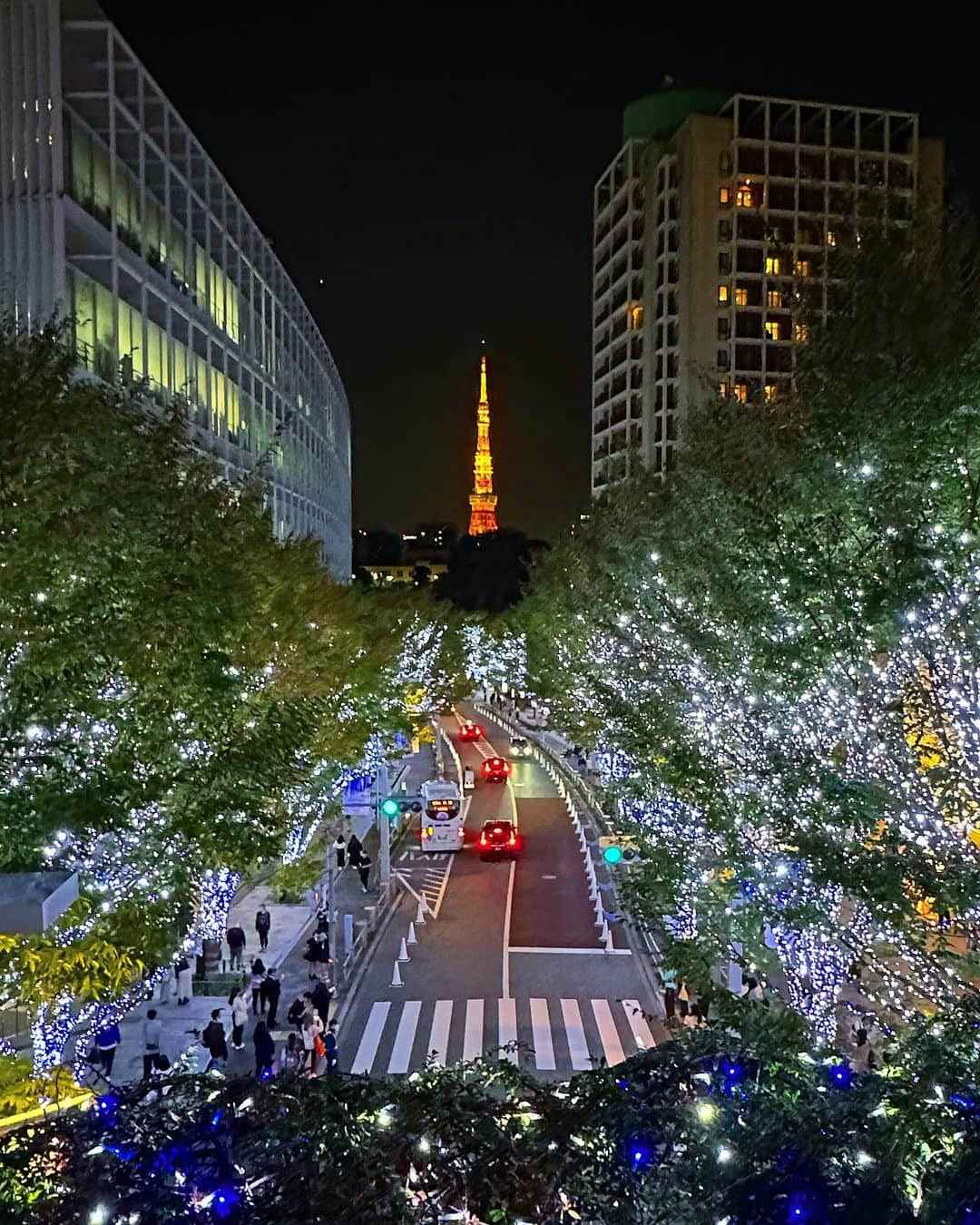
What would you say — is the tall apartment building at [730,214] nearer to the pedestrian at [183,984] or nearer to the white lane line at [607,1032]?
the white lane line at [607,1032]

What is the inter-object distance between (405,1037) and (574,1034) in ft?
8.76

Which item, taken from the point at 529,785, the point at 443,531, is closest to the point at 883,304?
the point at 529,785

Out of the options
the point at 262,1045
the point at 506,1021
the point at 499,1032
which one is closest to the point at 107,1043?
the point at 262,1045

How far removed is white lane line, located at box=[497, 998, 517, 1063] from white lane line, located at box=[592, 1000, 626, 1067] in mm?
1350

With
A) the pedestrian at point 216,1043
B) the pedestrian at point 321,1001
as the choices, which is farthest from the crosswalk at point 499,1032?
the pedestrian at point 216,1043

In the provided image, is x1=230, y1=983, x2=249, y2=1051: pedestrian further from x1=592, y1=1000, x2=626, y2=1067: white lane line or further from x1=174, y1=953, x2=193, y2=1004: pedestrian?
x1=592, y1=1000, x2=626, y2=1067: white lane line

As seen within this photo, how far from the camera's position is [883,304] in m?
11.0

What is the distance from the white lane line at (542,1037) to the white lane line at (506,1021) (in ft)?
0.97

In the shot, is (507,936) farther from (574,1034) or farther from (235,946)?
(235,946)

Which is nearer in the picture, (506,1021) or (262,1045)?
(262,1045)

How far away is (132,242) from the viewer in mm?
25344

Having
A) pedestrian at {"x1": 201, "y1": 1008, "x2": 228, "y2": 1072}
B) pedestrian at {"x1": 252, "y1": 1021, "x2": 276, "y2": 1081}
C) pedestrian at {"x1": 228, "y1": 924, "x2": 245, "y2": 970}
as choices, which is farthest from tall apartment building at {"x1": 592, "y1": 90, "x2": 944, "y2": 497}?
pedestrian at {"x1": 201, "y1": 1008, "x2": 228, "y2": 1072}

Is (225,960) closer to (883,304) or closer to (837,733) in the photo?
(837,733)

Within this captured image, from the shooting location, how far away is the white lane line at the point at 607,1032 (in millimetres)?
14102
